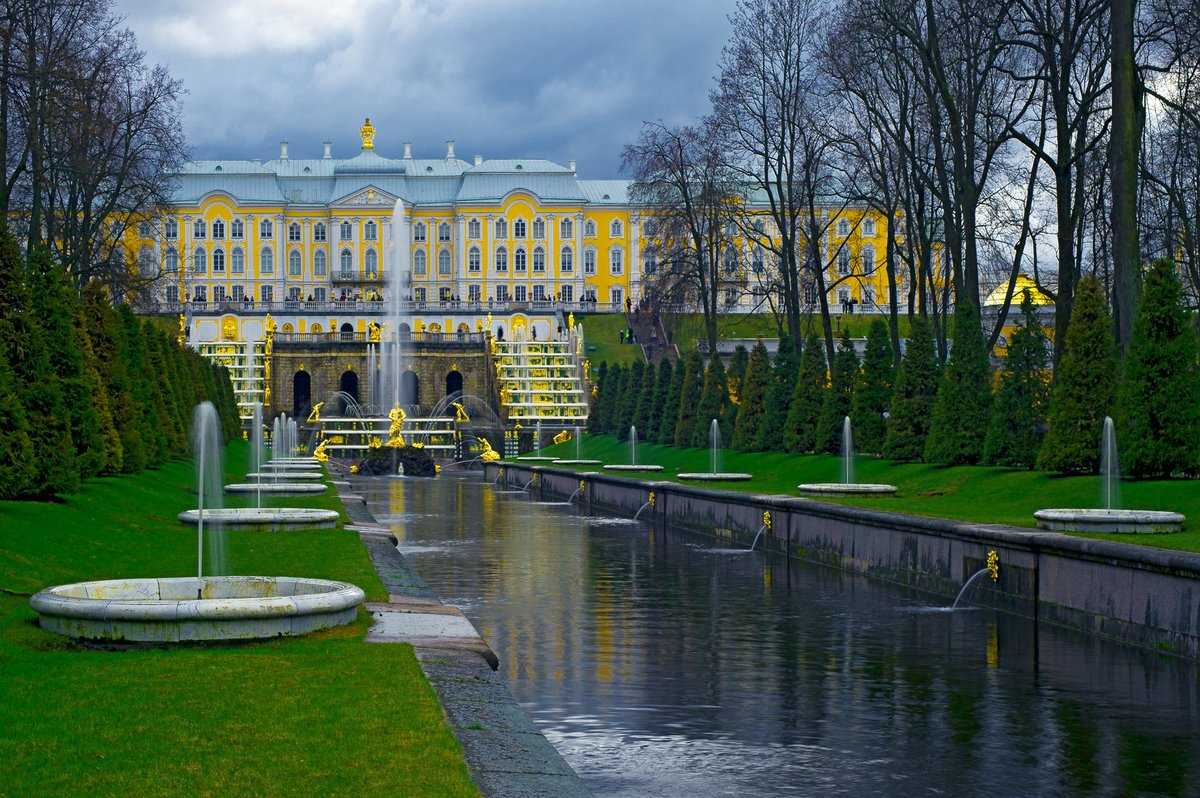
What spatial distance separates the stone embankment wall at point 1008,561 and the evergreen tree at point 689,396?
1902 centimetres

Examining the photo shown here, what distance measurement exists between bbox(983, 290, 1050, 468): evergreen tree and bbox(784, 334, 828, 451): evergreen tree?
8.87 metres

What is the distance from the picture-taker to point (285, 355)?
84.2 meters

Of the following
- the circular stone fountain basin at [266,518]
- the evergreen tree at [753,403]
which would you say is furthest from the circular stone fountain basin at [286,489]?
the evergreen tree at [753,403]

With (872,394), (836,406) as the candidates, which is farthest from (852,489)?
(836,406)

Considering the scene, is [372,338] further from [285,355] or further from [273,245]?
[273,245]

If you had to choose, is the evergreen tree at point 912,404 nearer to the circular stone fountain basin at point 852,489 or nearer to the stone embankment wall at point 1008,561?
the stone embankment wall at point 1008,561

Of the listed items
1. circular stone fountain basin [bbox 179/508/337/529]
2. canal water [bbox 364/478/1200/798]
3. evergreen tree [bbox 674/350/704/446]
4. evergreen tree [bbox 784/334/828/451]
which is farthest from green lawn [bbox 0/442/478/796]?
evergreen tree [bbox 674/350/704/446]

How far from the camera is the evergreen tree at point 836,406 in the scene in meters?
33.0

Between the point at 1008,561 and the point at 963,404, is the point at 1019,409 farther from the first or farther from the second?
the point at 1008,561

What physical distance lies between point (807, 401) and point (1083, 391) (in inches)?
525

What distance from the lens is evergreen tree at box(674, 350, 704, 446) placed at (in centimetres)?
4491

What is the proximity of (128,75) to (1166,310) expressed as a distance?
25.7 m

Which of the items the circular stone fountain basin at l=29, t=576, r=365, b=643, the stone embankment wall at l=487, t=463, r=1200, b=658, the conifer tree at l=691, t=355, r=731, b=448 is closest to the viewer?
the circular stone fountain basin at l=29, t=576, r=365, b=643

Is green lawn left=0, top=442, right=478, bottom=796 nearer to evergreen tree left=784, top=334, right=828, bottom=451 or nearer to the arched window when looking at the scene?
evergreen tree left=784, top=334, right=828, bottom=451
